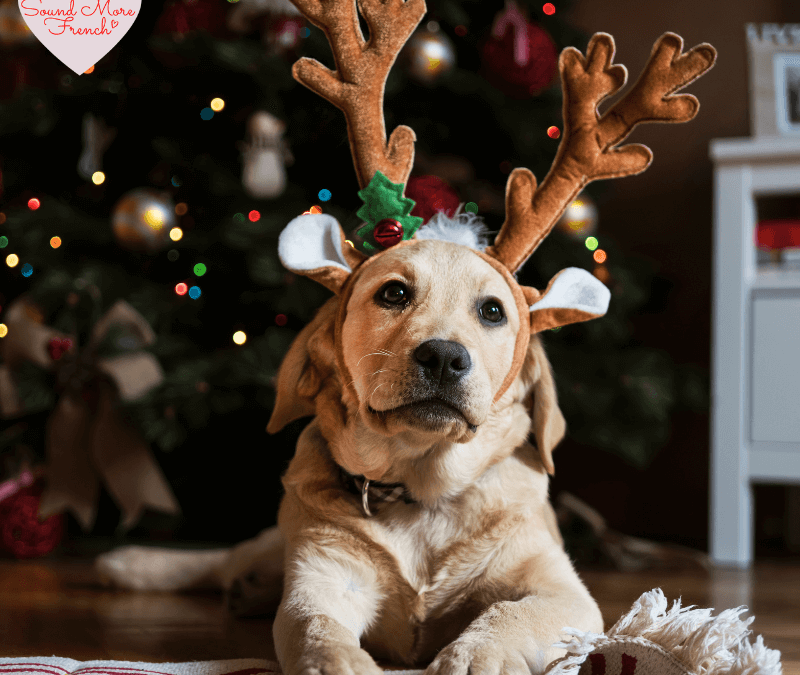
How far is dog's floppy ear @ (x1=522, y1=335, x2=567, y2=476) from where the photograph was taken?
45.7 inches

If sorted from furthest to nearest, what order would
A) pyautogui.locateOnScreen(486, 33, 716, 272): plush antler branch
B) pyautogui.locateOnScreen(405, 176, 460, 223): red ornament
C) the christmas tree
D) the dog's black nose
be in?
1. the christmas tree
2. pyautogui.locateOnScreen(405, 176, 460, 223): red ornament
3. pyautogui.locateOnScreen(486, 33, 716, 272): plush antler branch
4. the dog's black nose

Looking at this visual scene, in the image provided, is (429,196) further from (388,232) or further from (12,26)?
(12,26)

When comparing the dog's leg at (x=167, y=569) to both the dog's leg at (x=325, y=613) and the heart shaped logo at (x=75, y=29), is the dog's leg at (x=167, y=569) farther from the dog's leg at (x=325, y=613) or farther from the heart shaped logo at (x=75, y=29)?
the heart shaped logo at (x=75, y=29)

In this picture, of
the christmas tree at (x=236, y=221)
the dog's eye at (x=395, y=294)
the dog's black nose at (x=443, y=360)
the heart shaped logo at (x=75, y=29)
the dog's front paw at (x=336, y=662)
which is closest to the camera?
the dog's front paw at (x=336, y=662)

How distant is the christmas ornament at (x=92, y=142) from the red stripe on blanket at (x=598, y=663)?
1.96m

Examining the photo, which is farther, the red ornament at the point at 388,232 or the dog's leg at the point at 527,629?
Result: the red ornament at the point at 388,232

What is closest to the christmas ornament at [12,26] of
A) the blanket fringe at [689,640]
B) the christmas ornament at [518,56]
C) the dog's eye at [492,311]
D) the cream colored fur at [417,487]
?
the christmas ornament at [518,56]

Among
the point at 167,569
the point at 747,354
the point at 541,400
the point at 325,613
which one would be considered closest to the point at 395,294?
the point at 541,400

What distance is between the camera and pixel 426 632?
1035 millimetres

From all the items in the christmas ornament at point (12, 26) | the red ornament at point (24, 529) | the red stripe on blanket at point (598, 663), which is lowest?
the red ornament at point (24, 529)

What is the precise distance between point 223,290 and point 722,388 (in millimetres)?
1469

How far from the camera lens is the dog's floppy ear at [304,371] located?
1128mm

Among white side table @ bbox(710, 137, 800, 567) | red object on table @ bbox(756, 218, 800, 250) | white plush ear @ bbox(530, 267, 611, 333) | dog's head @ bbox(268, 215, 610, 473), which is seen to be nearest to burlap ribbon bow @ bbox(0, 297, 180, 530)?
dog's head @ bbox(268, 215, 610, 473)

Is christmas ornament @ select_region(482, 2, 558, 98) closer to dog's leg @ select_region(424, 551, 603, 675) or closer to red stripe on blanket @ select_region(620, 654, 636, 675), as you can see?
dog's leg @ select_region(424, 551, 603, 675)
